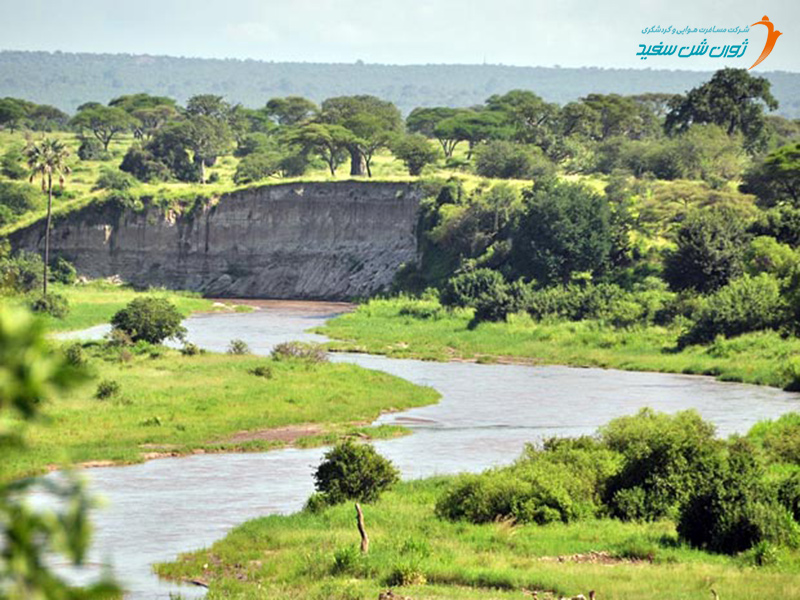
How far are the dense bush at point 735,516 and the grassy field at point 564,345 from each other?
2946 cm

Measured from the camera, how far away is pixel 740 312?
60.5m

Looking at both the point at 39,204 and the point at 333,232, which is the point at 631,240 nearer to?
the point at 333,232

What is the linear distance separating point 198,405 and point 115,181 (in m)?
72.2

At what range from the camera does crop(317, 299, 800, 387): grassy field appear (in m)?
56.5

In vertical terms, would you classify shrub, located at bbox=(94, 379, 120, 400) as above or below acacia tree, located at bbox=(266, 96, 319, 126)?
below

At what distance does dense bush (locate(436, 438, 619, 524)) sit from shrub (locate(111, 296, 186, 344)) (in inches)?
1334

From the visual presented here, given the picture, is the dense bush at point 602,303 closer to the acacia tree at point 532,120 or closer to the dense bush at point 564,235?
the dense bush at point 564,235

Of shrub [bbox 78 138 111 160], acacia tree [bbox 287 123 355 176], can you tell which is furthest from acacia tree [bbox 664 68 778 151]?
shrub [bbox 78 138 111 160]

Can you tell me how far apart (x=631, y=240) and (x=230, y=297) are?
36013 millimetres

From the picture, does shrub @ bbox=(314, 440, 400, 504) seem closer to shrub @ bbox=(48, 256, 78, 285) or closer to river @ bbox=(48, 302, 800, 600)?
river @ bbox=(48, 302, 800, 600)

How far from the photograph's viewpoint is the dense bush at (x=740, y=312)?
6034cm

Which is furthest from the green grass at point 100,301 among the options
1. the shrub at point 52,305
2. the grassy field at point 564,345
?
the grassy field at point 564,345

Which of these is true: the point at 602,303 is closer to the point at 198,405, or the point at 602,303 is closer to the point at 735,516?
the point at 198,405

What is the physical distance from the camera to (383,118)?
121188 mm
